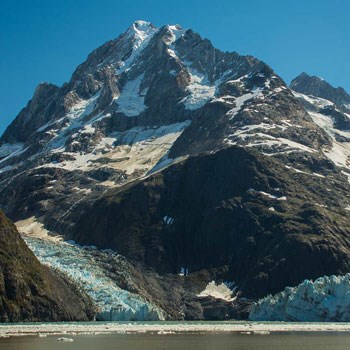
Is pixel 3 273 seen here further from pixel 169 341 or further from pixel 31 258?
pixel 169 341

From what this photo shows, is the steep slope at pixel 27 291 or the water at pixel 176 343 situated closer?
the water at pixel 176 343

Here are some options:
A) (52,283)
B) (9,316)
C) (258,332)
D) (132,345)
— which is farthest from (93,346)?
(52,283)

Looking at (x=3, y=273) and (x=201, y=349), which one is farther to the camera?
(x=3, y=273)

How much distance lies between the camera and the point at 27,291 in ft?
578

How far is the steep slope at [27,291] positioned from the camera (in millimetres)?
170375

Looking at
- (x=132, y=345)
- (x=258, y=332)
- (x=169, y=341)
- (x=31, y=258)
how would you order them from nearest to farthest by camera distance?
(x=132, y=345)
(x=169, y=341)
(x=258, y=332)
(x=31, y=258)

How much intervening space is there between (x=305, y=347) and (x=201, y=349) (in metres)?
15.9

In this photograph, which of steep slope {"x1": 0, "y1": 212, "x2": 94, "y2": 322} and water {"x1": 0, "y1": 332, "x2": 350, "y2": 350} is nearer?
water {"x1": 0, "y1": 332, "x2": 350, "y2": 350}

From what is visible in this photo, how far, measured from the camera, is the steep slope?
170375mm

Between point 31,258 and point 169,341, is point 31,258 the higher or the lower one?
the higher one

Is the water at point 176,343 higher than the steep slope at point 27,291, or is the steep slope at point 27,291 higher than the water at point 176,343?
the steep slope at point 27,291

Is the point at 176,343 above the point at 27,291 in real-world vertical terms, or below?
below

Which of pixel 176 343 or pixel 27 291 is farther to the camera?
pixel 27 291

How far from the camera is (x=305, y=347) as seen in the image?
332ft
